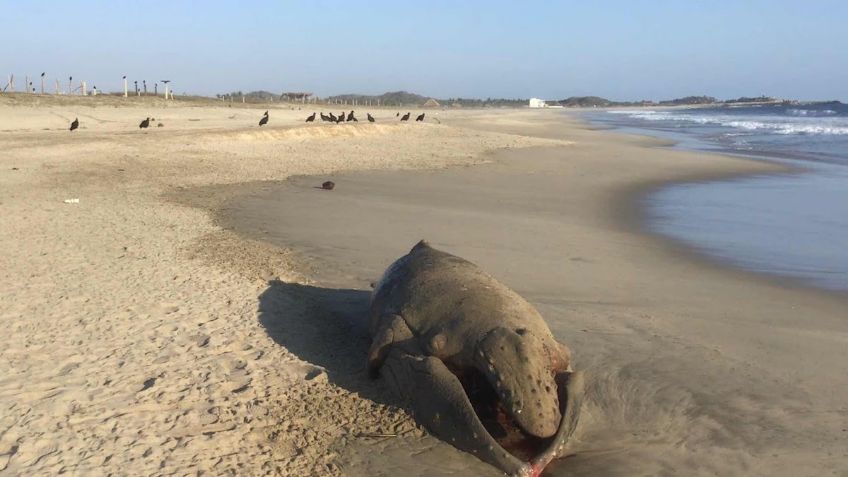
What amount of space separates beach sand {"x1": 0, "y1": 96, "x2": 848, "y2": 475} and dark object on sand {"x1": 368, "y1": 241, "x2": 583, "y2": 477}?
0.17 m

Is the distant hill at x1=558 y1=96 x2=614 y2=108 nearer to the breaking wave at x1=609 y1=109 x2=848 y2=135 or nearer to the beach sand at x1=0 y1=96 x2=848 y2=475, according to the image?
the breaking wave at x1=609 y1=109 x2=848 y2=135

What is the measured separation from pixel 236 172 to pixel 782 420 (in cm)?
1494

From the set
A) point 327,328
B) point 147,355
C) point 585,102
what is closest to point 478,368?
point 327,328

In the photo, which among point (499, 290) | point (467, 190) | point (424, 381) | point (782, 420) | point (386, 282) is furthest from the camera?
point (467, 190)

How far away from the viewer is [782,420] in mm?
5328

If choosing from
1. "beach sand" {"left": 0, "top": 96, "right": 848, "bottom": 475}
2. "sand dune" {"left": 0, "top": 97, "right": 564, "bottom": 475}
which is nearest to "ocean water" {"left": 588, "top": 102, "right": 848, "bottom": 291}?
"beach sand" {"left": 0, "top": 96, "right": 848, "bottom": 475}

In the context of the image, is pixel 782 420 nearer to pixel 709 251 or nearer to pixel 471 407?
pixel 471 407

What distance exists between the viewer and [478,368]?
470 centimetres

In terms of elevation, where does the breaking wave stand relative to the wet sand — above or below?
above

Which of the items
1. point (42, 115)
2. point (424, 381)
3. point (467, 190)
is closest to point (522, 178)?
point (467, 190)

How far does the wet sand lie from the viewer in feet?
16.0

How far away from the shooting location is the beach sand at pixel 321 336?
15.4 ft

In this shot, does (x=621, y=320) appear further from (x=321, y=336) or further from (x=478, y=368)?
(x=478, y=368)

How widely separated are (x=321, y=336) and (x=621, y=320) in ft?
9.58
